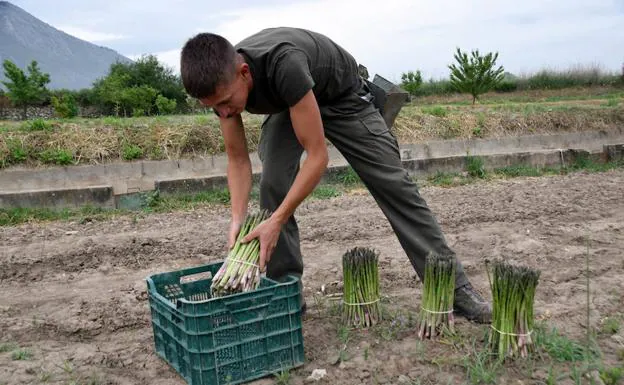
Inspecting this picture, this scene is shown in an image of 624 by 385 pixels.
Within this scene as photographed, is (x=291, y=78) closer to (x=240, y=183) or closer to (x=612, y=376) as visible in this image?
(x=240, y=183)

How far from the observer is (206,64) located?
2.28 metres

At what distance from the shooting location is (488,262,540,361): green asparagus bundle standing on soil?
254cm

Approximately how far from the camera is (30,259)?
460 cm

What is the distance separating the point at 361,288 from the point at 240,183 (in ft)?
2.65

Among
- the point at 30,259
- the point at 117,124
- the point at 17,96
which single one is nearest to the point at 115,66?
the point at 17,96

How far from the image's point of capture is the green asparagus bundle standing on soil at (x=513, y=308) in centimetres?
254

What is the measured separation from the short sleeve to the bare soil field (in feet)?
3.97

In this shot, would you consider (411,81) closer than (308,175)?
No

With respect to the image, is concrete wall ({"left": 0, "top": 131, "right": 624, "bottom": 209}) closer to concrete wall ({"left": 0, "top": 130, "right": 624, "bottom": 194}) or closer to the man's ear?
concrete wall ({"left": 0, "top": 130, "right": 624, "bottom": 194})

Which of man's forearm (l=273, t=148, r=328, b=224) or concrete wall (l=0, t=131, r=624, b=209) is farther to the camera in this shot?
concrete wall (l=0, t=131, r=624, b=209)

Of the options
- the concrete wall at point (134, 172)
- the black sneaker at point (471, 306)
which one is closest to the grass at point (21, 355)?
the black sneaker at point (471, 306)

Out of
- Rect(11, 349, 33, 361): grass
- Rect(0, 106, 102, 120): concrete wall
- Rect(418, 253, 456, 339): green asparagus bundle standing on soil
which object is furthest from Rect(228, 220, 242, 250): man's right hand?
Rect(0, 106, 102, 120): concrete wall

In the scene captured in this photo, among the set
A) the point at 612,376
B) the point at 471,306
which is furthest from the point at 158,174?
the point at 612,376

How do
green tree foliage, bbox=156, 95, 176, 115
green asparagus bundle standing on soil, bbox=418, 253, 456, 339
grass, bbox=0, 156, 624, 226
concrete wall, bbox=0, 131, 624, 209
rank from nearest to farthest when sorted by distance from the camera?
green asparagus bundle standing on soil, bbox=418, 253, 456, 339 → grass, bbox=0, 156, 624, 226 → concrete wall, bbox=0, 131, 624, 209 → green tree foliage, bbox=156, 95, 176, 115
